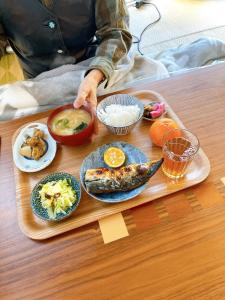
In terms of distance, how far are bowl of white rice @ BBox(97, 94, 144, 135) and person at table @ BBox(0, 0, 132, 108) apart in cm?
5

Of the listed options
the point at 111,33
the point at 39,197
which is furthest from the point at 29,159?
the point at 111,33

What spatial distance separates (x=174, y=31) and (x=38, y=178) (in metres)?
1.96

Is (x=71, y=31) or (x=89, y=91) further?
(x=71, y=31)

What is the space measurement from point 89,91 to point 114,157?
10.4 inches

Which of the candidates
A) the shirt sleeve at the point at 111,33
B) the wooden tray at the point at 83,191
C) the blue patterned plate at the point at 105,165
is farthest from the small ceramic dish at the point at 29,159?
the shirt sleeve at the point at 111,33

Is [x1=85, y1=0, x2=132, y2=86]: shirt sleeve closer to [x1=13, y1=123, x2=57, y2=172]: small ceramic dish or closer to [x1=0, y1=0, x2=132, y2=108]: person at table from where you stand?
[x1=0, y1=0, x2=132, y2=108]: person at table

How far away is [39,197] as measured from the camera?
730 millimetres

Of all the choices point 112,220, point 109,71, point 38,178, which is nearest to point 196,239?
point 112,220

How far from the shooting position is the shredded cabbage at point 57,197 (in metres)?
0.70

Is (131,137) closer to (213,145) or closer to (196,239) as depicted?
(213,145)

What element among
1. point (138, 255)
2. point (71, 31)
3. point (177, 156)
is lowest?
point (138, 255)

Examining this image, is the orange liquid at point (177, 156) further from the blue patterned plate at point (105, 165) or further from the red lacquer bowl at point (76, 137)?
the red lacquer bowl at point (76, 137)

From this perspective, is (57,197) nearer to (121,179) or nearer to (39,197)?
(39,197)

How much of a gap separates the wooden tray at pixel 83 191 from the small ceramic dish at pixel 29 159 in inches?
0.7
